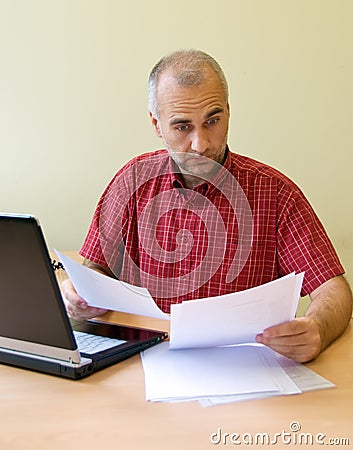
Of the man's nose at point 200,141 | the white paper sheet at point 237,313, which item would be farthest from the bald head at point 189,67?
the white paper sheet at point 237,313

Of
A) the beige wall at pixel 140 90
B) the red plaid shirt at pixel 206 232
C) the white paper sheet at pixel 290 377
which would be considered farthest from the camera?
the beige wall at pixel 140 90

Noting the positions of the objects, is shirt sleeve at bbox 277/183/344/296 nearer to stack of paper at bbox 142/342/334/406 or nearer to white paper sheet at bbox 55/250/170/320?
stack of paper at bbox 142/342/334/406

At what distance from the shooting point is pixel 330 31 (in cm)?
215

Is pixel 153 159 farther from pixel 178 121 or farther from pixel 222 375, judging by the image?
pixel 222 375

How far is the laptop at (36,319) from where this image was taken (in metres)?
0.86

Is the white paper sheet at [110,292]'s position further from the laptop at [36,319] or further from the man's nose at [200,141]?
the man's nose at [200,141]

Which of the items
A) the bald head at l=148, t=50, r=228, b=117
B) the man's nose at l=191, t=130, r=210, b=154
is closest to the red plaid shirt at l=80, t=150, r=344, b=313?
the man's nose at l=191, t=130, r=210, b=154

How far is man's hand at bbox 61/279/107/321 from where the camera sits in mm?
1207

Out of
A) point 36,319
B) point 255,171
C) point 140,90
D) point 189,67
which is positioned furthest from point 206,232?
point 140,90

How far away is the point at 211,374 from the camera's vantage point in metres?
0.96

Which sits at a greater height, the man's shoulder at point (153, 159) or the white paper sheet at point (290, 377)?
the man's shoulder at point (153, 159)

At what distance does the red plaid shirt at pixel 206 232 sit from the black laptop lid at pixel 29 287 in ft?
1.88

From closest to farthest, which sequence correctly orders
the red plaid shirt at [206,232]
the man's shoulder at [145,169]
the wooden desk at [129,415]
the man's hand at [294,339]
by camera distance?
the wooden desk at [129,415] < the man's hand at [294,339] < the red plaid shirt at [206,232] < the man's shoulder at [145,169]

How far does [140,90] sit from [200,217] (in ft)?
2.98
